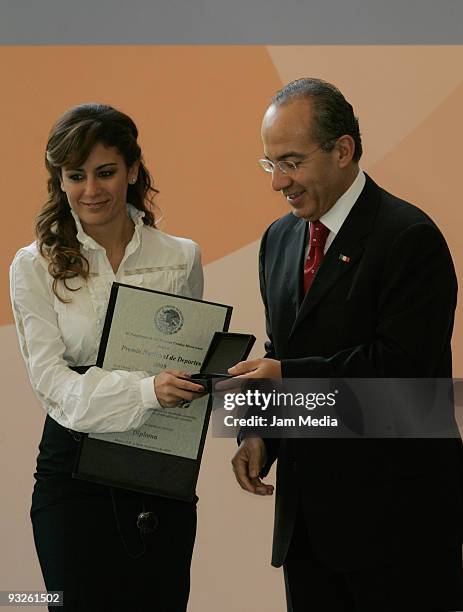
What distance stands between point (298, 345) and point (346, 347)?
0.12 metres

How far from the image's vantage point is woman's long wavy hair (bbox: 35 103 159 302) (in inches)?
97.3

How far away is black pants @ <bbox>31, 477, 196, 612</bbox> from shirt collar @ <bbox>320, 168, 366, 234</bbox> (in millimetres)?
790

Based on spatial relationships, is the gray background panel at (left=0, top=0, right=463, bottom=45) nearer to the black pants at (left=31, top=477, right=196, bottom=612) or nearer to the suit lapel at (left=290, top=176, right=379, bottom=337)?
the suit lapel at (left=290, top=176, right=379, bottom=337)

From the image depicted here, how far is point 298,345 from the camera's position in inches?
92.2

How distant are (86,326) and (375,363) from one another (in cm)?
73

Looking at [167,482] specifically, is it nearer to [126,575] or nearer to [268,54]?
[126,575]

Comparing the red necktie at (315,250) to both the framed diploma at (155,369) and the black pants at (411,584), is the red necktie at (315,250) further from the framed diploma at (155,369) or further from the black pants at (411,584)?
the black pants at (411,584)

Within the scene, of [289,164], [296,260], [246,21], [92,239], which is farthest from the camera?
[246,21]

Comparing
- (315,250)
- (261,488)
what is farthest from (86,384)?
(315,250)

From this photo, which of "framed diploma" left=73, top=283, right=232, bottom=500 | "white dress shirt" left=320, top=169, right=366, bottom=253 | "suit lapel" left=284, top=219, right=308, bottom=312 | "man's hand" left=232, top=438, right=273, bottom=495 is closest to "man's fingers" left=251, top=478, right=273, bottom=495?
"man's hand" left=232, top=438, right=273, bottom=495

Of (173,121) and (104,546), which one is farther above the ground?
(173,121)

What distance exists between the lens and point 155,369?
2.51 m

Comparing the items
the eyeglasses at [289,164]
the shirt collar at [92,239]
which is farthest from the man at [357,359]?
the shirt collar at [92,239]

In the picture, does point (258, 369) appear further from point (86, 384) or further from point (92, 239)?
point (92, 239)
